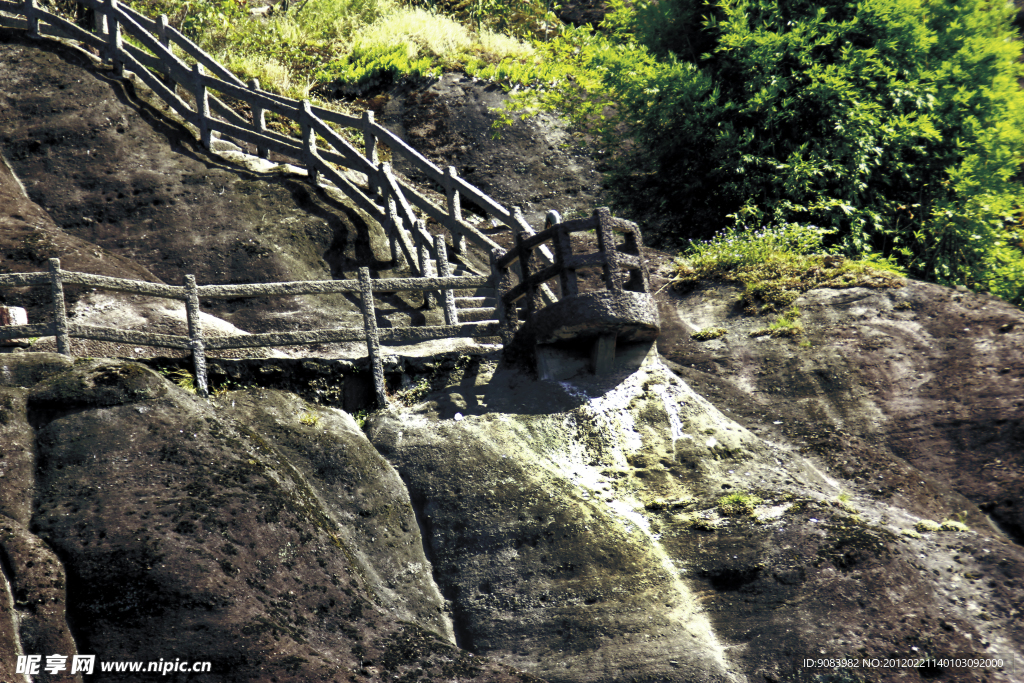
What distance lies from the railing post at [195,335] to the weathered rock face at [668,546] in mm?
1872

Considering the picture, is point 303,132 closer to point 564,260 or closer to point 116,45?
point 116,45

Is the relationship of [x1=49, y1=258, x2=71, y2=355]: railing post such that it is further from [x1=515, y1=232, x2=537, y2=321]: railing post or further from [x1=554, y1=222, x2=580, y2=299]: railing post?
[x1=554, y1=222, x2=580, y2=299]: railing post

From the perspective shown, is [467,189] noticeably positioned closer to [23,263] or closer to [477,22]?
[23,263]

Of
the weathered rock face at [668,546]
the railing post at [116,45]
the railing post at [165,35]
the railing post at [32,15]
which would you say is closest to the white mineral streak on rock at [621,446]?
the weathered rock face at [668,546]

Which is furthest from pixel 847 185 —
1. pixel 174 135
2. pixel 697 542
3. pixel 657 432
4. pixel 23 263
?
pixel 23 263

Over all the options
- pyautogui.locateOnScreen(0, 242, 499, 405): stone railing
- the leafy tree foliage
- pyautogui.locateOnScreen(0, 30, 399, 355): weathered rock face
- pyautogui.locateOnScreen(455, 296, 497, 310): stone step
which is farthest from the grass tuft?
pyautogui.locateOnScreen(0, 30, 399, 355): weathered rock face

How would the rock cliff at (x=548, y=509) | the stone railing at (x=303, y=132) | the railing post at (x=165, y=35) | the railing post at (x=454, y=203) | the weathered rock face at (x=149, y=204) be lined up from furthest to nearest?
the railing post at (x=165, y=35) < the railing post at (x=454, y=203) < the stone railing at (x=303, y=132) < the weathered rock face at (x=149, y=204) < the rock cliff at (x=548, y=509)

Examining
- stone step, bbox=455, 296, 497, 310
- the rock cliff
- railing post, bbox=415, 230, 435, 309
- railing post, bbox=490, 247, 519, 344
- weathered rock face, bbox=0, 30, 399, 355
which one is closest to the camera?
the rock cliff

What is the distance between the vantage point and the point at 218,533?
6121 millimetres

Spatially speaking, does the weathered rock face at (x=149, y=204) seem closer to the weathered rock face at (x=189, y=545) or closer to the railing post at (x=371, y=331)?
the railing post at (x=371, y=331)

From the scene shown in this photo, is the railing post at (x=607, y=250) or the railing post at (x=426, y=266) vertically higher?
the railing post at (x=426, y=266)

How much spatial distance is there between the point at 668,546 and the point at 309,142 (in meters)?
9.92

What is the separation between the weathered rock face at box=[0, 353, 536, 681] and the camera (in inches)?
218

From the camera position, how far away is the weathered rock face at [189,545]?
5531mm
